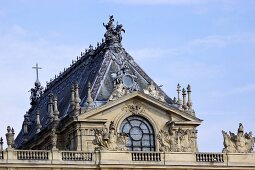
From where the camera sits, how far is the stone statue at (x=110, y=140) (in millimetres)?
78312

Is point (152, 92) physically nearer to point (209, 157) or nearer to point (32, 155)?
point (209, 157)

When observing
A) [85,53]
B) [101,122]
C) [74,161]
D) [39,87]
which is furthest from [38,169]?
[39,87]

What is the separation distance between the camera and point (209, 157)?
262ft

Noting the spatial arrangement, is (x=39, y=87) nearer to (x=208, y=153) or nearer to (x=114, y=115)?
(x=114, y=115)

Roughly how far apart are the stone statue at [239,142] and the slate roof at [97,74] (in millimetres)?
8251

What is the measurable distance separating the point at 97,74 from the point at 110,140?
38.6ft

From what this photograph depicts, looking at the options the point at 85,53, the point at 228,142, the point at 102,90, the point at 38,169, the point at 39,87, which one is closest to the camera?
the point at 38,169

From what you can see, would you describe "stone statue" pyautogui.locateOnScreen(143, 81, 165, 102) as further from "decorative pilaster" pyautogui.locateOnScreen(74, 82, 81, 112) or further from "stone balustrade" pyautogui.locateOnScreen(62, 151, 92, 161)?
"stone balustrade" pyautogui.locateOnScreen(62, 151, 92, 161)

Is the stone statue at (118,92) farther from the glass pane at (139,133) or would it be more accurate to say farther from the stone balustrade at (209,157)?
the stone balustrade at (209,157)

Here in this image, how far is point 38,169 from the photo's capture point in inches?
2987

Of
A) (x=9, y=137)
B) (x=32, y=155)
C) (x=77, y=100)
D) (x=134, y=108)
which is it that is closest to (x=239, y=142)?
(x=134, y=108)

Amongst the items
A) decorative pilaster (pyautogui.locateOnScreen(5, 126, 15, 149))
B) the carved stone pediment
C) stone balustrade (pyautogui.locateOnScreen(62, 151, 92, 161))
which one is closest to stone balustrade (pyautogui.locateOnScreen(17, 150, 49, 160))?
stone balustrade (pyautogui.locateOnScreen(62, 151, 92, 161))

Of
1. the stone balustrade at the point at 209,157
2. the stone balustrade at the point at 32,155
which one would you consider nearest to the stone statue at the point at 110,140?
the stone balustrade at the point at 32,155

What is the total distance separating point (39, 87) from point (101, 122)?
29.4 m
